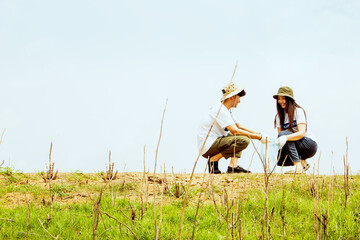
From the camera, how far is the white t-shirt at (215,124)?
700cm

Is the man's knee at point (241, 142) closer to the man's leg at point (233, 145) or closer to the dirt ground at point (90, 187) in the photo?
the man's leg at point (233, 145)

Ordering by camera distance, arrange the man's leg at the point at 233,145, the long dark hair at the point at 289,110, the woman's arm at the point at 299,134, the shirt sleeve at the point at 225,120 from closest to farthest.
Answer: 1. the shirt sleeve at the point at 225,120
2. the man's leg at the point at 233,145
3. the woman's arm at the point at 299,134
4. the long dark hair at the point at 289,110

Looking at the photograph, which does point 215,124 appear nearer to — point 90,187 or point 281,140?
point 281,140

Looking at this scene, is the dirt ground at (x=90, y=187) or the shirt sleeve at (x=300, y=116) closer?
the dirt ground at (x=90, y=187)

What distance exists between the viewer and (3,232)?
12.8ft

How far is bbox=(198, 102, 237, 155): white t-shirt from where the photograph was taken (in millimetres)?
7000

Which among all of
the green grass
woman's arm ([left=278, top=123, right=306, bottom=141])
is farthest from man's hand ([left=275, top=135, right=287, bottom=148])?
the green grass

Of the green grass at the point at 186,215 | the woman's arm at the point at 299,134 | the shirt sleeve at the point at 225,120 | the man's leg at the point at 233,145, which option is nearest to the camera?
the green grass at the point at 186,215

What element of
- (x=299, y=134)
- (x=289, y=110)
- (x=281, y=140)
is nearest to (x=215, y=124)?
(x=281, y=140)

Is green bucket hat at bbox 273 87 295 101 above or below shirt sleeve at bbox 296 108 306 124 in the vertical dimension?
above

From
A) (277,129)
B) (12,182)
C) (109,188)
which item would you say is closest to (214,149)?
(277,129)

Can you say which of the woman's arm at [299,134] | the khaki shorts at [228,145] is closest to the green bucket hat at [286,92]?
the woman's arm at [299,134]

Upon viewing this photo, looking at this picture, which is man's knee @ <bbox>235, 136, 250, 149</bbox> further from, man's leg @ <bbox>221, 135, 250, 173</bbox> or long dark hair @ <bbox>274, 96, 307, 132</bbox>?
long dark hair @ <bbox>274, 96, 307, 132</bbox>

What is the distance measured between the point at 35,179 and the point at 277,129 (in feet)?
17.3
